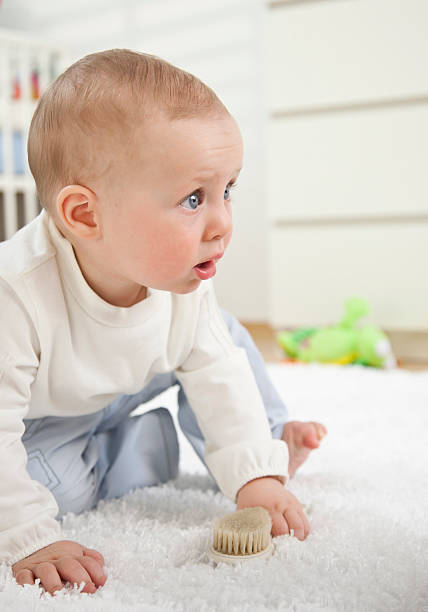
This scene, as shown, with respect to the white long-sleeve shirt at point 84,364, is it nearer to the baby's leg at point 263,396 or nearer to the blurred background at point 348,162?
the baby's leg at point 263,396

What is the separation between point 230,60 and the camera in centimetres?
298

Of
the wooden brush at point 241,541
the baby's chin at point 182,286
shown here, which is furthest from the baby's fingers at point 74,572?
the baby's chin at point 182,286

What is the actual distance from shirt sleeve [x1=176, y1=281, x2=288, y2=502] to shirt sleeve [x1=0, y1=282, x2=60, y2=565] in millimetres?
186

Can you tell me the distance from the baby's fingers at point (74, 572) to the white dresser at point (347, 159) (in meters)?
1.51

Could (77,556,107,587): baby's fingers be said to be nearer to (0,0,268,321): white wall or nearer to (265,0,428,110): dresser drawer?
(265,0,428,110): dresser drawer

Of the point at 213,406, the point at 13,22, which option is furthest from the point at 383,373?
the point at 13,22

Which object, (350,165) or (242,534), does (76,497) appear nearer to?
(242,534)

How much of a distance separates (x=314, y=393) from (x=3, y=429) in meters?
0.87

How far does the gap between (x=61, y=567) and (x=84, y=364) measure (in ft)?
0.69

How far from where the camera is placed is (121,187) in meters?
0.67

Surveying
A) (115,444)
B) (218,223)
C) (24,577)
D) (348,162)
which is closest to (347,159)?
(348,162)

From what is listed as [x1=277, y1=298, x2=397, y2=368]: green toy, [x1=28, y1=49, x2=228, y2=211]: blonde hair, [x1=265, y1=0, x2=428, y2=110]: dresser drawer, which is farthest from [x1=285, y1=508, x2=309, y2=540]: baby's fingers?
[x1=265, y1=0, x2=428, y2=110]: dresser drawer

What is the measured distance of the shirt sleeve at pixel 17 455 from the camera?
0.65m

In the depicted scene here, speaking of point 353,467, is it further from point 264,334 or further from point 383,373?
point 264,334
